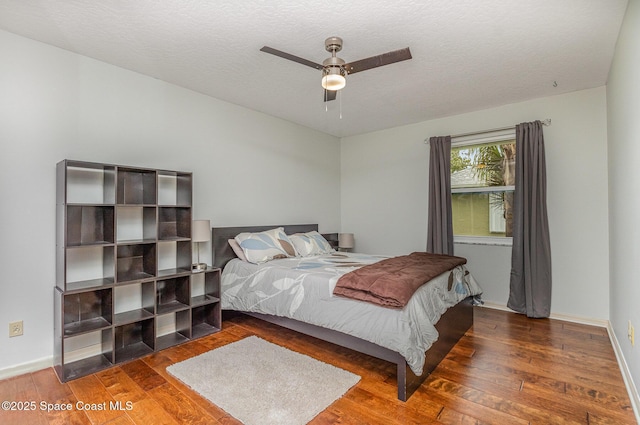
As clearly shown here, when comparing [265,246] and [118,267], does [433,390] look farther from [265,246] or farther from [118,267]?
[118,267]

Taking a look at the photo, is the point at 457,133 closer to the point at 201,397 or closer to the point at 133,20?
the point at 133,20

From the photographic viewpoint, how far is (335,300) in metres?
2.49

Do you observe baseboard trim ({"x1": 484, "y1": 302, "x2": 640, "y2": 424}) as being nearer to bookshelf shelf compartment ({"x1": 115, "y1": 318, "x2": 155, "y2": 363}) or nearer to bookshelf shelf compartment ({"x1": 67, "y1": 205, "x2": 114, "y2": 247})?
bookshelf shelf compartment ({"x1": 115, "y1": 318, "x2": 155, "y2": 363})

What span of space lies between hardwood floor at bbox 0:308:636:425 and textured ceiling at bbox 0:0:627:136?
253 centimetres

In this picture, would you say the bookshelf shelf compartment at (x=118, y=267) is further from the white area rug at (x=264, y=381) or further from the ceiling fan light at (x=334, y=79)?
the ceiling fan light at (x=334, y=79)

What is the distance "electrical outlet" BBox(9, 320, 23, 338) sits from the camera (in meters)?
2.37

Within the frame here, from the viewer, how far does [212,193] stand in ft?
12.0

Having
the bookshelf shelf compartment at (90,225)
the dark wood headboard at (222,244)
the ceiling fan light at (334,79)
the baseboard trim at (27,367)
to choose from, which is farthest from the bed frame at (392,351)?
the ceiling fan light at (334,79)

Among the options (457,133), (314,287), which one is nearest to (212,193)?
(314,287)

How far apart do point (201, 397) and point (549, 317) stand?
12.3 ft

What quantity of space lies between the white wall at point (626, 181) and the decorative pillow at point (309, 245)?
2.84m

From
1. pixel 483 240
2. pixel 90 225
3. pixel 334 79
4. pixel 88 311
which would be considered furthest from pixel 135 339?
pixel 483 240

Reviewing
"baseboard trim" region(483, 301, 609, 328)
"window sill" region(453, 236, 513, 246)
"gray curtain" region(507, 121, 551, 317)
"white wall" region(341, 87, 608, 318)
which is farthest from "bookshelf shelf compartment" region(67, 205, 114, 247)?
"baseboard trim" region(483, 301, 609, 328)

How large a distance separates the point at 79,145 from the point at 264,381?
8.06ft
